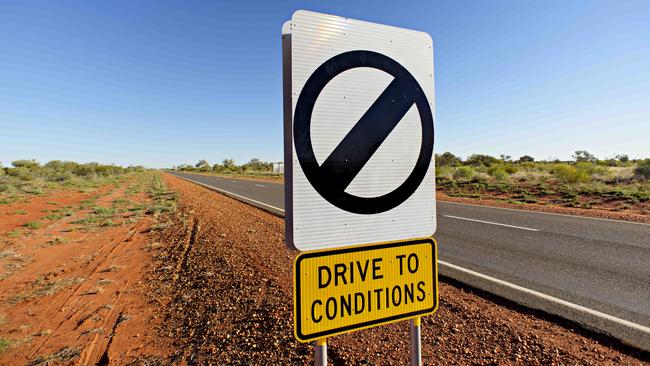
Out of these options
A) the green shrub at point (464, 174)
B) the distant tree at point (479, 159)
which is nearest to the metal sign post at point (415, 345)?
the green shrub at point (464, 174)

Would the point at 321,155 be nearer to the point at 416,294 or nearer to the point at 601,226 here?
the point at 416,294

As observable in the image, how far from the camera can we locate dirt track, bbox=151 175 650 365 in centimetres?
249

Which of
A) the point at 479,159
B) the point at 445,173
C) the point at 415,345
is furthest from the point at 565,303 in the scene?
the point at 479,159

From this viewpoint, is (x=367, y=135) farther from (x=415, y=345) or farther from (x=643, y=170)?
(x=643, y=170)

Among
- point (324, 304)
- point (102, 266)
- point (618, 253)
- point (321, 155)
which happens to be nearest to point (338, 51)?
point (321, 155)

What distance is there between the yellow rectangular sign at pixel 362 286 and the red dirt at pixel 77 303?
237 cm

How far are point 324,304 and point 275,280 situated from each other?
125 inches

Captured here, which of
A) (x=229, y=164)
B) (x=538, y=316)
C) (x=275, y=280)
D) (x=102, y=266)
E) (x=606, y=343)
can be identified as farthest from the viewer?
(x=229, y=164)

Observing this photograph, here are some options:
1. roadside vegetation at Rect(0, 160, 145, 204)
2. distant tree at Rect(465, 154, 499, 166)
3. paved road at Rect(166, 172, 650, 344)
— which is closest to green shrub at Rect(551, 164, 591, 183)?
paved road at Rect(166, 172, 650, 344)

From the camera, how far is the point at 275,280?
4.06 metres

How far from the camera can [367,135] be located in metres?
1.17

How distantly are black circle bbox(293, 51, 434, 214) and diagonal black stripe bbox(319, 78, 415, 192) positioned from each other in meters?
0.02

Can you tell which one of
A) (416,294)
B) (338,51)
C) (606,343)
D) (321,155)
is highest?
(338,51)

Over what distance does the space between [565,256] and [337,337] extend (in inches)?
186
